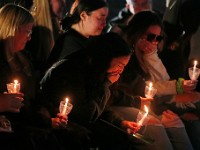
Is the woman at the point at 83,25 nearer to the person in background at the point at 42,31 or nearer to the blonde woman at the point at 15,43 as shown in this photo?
the person in background at the point at 42,31

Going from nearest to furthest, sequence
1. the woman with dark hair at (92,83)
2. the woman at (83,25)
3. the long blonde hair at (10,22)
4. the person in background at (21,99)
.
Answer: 1. the person in background at (21,99)
2. the woman with dark hair at (92,83)
3. the long blonde hair at (10,22)
4. the woman at (83,25)

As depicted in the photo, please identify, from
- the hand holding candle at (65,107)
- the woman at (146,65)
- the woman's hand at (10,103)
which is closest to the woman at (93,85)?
the hand holding candle at (65,107)

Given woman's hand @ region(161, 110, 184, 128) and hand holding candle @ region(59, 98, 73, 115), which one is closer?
hand holding candle @ region(59, 98, 73, 115)

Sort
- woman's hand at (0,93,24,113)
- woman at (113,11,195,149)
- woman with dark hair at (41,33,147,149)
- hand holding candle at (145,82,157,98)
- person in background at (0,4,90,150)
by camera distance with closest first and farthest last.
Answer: person in background at (0,4,90,150)
woman's hand at (0,93,24,113)
woman with dark hair at (41,33,147,149)
hand holding candle at (145,82,157,98)
woman at (113,11,195,149)

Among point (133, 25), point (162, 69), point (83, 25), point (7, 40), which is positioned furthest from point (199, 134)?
point (7, 40)

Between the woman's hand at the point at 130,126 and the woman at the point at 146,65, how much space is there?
2.06ft

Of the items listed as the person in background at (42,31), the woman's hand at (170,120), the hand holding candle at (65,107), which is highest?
the person in background at (42,31)

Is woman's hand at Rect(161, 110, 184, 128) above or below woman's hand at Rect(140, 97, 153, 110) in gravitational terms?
below

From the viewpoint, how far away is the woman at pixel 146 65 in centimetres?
507

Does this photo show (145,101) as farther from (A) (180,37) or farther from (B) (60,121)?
(A) (180,37)

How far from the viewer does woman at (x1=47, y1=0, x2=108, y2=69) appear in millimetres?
5211

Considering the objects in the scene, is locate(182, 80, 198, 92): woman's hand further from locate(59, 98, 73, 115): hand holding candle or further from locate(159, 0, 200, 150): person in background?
A: locate(59, 98, 73, 115): hand holding candle

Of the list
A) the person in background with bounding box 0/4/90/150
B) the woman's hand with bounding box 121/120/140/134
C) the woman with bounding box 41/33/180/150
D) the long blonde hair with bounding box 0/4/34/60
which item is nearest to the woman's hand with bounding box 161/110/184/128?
the woman with bounding box 41/33/180/150

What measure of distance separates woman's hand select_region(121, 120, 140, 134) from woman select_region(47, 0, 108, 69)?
1.17 meters
